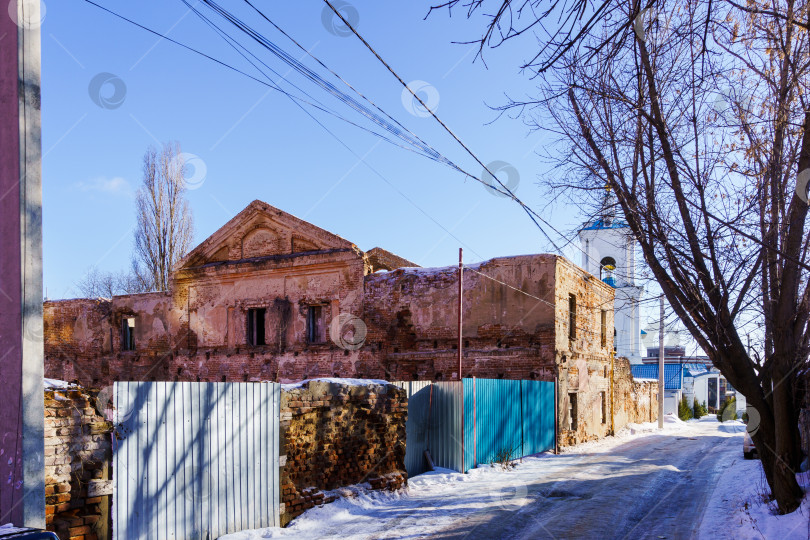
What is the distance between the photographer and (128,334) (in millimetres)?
26203

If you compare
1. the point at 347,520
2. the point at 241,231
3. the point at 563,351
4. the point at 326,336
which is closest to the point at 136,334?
the point at 241,231

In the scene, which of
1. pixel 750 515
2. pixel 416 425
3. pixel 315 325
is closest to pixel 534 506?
pixel 750 515

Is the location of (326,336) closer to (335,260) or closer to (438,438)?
(335,260)

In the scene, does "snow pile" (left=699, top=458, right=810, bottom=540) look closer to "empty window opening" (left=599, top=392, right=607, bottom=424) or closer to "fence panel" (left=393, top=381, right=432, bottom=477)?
"fence panel" (left=393, top=381, right=432, bottom=477)

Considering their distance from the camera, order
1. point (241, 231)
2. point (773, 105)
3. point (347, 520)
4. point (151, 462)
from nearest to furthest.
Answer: point (151, 462) < point (773, 105) < point (347, 520) < point (241, 231)

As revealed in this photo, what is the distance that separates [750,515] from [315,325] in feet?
53.3

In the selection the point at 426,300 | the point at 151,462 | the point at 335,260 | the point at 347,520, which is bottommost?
the point at 347,520

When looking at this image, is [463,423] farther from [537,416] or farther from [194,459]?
[194,459]

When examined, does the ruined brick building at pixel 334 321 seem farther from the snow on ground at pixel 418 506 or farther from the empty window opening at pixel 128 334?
the snow on ground at pixel 418 506

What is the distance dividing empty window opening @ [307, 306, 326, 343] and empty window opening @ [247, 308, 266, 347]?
86.1 inches

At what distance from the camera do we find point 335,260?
71.8ft

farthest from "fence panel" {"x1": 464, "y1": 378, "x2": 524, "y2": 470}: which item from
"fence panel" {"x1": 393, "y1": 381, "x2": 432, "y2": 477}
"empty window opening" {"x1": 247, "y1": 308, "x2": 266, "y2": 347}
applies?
"empty window opening" {"x1": 247, "y1": 308, "x2": 266, "y2": 347}

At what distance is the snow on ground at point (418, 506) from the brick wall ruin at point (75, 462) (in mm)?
1884

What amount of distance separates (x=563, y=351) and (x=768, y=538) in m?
13.0
